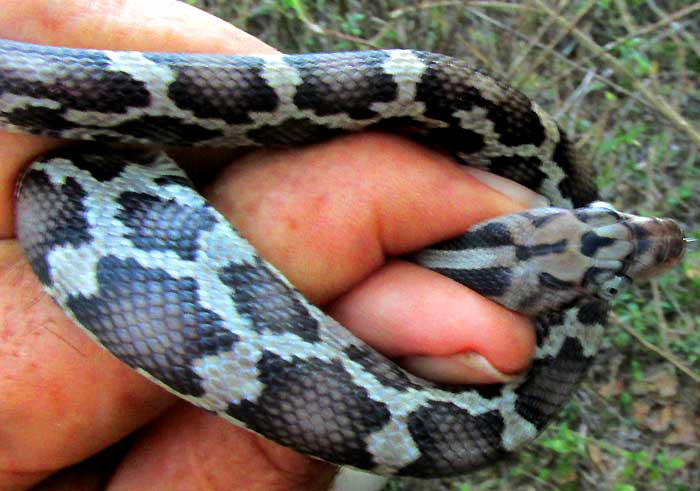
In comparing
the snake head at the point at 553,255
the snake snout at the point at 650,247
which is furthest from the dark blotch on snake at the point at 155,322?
the snake snout at the point at 650,247

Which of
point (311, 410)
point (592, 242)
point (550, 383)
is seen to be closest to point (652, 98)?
point (592, 242)

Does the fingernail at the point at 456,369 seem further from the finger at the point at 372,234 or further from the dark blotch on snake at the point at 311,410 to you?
the dark blotch on snake at the point at 311,410

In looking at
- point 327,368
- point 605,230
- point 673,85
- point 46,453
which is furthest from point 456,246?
point 673,85

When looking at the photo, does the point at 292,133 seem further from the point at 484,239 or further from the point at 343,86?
the point at 484,239

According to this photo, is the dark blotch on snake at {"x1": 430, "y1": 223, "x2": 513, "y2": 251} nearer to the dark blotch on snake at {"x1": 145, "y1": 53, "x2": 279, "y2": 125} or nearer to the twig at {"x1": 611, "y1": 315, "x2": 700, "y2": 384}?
the dark blotch on snake at {"x1": 145, "y1": 53, "x2": 279, "y2": 125}

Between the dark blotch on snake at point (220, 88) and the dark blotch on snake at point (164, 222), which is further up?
the dark blotch on snake at point (220, 88)

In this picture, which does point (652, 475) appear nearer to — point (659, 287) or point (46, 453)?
point (659, 287)

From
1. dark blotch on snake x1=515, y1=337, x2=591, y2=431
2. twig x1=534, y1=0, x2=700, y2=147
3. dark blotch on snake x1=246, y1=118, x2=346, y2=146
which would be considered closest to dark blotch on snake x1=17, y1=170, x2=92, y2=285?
dark blotch on snake x1=246, y1=118, x2=346, y2=146
